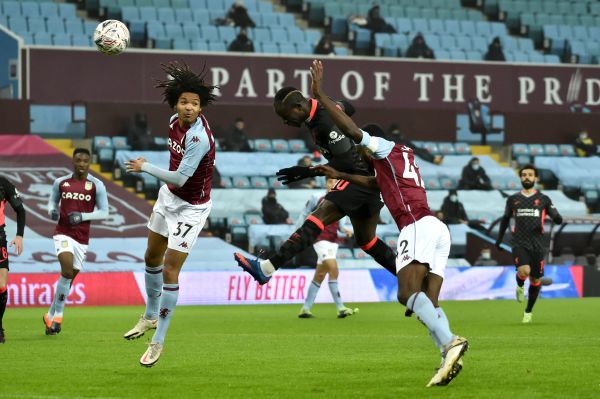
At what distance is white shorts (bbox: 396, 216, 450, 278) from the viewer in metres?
9.88

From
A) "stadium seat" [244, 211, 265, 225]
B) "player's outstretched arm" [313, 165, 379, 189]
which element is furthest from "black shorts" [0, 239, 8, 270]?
"stadium seat" [244, 211, 265, 225]

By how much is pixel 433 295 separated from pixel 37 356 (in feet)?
14.9

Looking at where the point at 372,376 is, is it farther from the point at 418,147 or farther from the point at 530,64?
the point at 530,64

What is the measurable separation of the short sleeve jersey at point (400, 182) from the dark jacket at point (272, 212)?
1926cm

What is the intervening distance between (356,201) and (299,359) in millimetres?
2636

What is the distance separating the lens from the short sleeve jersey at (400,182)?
10.1 m

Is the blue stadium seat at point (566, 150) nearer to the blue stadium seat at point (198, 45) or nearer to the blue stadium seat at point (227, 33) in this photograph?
the blue stadium seat at point (227, 33)

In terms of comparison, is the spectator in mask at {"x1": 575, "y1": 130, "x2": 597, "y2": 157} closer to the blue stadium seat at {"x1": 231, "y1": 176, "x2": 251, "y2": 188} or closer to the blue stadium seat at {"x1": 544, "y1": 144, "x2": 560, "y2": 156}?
the blue stadium seat at {"x1": 544, "y1": 144, "x2": 560, "y2": 156}

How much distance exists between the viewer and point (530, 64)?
37.2 meters

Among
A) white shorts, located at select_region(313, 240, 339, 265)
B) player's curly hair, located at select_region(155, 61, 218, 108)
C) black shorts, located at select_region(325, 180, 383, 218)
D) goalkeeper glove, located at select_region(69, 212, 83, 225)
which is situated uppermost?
player's curly hair, located at select_region(155, 61, 218, 108)

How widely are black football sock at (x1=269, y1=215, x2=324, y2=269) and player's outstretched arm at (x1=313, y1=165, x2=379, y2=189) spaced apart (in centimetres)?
263

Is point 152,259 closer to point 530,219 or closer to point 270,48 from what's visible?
point 530,219

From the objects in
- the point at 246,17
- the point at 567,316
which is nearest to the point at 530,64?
the point at 246,17

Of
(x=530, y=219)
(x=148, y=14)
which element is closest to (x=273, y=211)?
(x=148, y=14)
